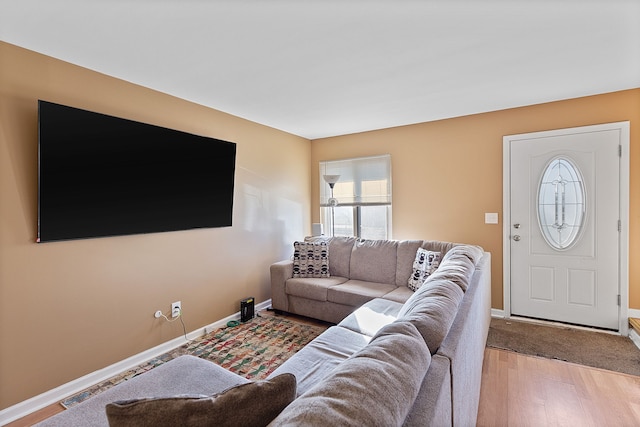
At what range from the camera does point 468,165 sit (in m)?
3.66

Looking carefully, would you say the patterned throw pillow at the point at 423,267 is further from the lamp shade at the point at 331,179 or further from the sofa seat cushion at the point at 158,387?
the sofa seat cushion at the point at 158,387

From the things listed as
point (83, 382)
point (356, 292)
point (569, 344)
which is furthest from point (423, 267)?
point (83, 382)

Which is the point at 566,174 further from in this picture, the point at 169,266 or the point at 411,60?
the point at 169,266

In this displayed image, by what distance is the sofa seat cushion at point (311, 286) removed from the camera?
10.9ft

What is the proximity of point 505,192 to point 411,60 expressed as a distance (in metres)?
2.04

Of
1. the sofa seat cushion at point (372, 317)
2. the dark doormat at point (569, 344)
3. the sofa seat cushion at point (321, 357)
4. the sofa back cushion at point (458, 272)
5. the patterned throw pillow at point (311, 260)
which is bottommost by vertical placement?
the dark doormat at point (569, 344)

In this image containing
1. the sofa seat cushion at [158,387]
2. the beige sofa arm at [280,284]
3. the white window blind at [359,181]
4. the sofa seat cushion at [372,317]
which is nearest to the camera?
the sofa seat cushion at [158,387]

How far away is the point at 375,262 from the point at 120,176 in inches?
105

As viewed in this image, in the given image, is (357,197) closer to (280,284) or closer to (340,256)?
(340,256)

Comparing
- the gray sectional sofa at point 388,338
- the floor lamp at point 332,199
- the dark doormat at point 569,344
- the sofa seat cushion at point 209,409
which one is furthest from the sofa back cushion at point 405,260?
the sofa seat cushion at point 209,409

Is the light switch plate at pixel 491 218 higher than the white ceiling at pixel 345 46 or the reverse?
the reverse

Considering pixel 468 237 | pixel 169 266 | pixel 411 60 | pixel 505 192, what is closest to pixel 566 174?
pixel 505 192

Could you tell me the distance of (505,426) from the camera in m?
1.86

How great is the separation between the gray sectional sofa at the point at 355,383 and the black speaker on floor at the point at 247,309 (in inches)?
59.9
